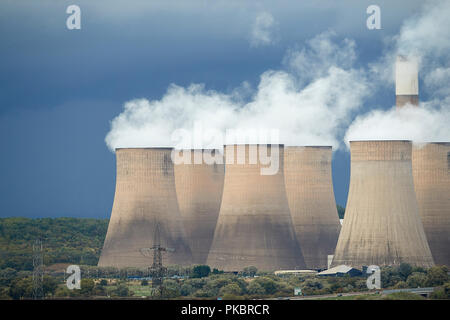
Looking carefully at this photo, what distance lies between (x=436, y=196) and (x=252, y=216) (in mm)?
7522

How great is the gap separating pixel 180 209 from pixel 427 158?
39.0 feet

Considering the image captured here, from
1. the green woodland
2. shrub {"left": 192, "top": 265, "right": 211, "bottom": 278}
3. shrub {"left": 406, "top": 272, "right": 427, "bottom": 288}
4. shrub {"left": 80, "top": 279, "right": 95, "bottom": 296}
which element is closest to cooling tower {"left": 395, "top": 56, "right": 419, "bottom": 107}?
the green woodland

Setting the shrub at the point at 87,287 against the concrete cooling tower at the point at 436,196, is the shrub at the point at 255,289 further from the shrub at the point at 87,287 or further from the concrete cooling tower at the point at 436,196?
the concrete cooling tower at the point at 436,196

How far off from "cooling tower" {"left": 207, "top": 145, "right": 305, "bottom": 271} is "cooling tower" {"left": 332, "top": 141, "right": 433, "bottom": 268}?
447 centimetres

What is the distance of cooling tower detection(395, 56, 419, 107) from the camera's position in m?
59.0

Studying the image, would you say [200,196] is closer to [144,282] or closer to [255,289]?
[144,282]

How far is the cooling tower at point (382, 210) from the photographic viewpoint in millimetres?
53000

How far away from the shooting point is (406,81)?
5909cm

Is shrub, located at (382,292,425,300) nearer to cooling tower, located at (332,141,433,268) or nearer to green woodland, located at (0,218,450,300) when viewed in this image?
green woodland, located at (0,218,450,300)

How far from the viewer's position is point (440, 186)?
57344 mm
